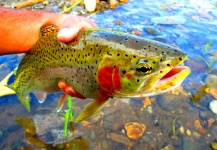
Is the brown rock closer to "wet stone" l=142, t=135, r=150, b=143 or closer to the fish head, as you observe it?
"wet stone" l=142, t=135, r=150, b=143

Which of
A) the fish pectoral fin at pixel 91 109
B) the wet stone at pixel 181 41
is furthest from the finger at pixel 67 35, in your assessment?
the wet stone at pixel 181 41

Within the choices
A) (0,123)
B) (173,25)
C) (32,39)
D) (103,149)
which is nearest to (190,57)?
(173,25)

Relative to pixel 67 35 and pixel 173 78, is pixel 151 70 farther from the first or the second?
pixel 67 35

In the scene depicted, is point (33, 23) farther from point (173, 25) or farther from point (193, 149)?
point (173, 25)

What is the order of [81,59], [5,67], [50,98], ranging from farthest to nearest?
1. [5,67]
2. [50,98]
3. [81,59]

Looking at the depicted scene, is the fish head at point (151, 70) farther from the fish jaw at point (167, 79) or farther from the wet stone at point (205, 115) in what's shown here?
the wet stone at point (205, 115)

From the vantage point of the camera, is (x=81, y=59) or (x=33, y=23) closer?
(x=81, y=59)
